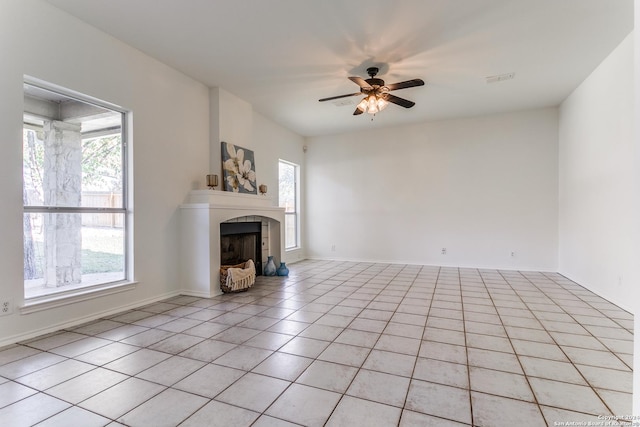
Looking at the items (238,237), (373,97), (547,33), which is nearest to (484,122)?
(547,33)

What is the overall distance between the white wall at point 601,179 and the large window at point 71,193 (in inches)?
208

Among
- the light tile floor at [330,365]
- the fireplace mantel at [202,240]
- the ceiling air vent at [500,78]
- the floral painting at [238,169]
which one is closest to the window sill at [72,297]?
the light tile floor at [330,365]

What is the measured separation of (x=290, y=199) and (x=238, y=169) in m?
2.42

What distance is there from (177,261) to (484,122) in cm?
604

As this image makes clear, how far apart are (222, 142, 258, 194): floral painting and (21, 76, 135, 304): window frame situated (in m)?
1.37

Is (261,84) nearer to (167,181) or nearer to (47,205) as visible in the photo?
(167,181)

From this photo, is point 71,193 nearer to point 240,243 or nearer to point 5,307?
point 5,307

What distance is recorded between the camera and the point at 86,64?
3098 mm

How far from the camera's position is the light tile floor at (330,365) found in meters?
1.66

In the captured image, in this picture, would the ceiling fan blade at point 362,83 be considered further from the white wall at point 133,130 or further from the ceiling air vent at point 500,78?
the white wall at point 133,130

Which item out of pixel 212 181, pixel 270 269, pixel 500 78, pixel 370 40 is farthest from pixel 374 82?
pixel 270 269

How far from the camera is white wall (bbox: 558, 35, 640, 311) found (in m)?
3.44

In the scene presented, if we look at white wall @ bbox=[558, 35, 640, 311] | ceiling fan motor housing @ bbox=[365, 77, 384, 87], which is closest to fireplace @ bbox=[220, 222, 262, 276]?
ceiling fan motor housing @ bbox=[365, 77, 384, 87]

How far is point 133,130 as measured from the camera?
3537 millimetres
